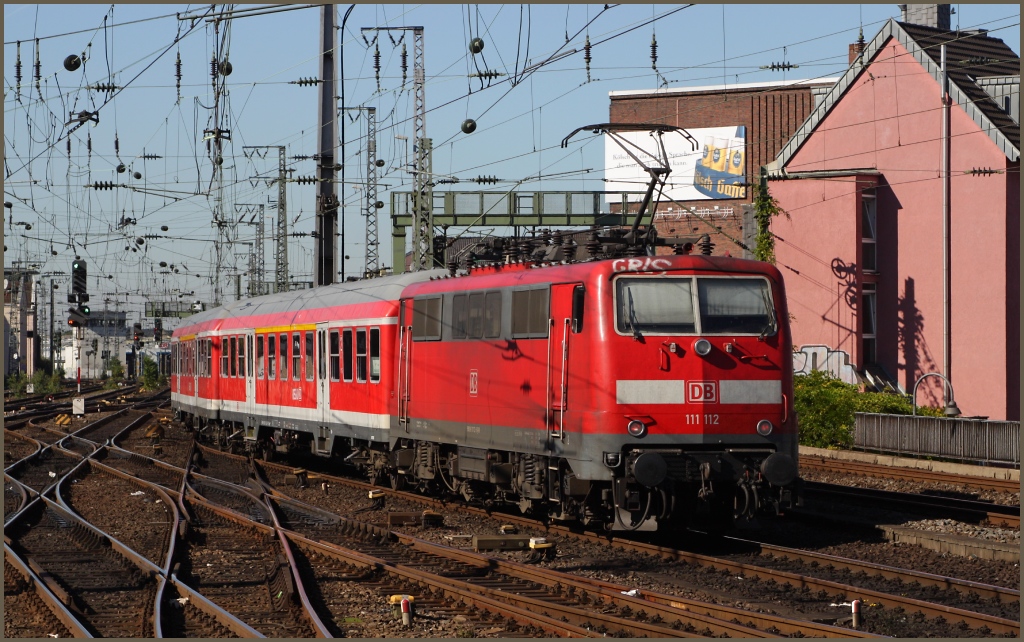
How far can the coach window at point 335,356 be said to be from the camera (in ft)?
75.6

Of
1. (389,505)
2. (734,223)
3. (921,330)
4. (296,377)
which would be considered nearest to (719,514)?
(389,505)

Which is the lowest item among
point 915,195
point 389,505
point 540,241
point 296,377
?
point 389,505

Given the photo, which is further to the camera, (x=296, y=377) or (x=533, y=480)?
(x=296, y=377)

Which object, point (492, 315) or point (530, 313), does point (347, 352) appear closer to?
point (492, 315)

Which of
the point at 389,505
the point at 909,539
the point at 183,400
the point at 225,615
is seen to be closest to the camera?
the point at 225,615

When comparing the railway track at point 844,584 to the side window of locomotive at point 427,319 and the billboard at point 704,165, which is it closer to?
the side window of locomotive at point 427,319

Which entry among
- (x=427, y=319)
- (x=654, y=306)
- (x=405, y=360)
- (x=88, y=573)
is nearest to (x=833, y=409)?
(x=405, y=360)

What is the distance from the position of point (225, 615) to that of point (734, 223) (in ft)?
197

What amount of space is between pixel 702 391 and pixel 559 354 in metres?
1.93

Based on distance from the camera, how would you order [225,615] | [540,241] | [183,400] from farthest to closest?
[183,400]
[540,241]
[225,615]

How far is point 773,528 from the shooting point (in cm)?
1644

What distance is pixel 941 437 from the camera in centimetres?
2395

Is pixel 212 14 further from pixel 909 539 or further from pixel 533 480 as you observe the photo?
pixel 909 539

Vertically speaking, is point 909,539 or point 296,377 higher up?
point 296,377
